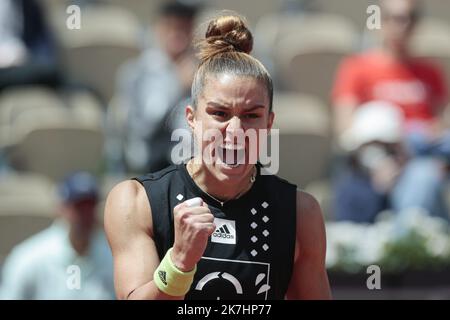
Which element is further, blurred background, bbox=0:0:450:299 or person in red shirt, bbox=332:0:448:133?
person in red shirt, bbox=332:0:448:133

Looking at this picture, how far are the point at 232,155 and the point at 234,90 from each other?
198 mm

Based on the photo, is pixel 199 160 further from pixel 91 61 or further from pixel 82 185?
pixel 91 61

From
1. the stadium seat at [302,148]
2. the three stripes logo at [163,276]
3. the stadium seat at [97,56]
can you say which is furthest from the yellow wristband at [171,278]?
the stadium seat at [97,56]

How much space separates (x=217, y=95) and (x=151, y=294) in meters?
0.63

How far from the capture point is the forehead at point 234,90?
3229 millimetres

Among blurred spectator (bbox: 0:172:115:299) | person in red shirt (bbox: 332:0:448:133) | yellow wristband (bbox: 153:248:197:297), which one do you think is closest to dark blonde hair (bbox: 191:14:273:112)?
yellow wristband (bbox: 153:248:197:297)

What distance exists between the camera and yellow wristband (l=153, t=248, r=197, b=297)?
3074 millimetres

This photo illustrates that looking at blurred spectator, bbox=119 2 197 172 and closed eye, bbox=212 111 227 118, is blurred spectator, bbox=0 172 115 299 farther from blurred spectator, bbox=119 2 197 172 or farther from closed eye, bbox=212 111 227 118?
closed eye, bbox=212 111 227 118

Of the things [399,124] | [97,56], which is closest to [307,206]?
[399,124]

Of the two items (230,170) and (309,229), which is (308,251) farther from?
(230,170)

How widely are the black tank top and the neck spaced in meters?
0.02

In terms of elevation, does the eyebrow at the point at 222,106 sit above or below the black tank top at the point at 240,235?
above

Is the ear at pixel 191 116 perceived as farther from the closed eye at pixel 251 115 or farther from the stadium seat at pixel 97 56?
the stadium seat at pixel 97 56

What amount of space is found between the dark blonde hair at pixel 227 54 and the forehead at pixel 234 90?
17mm
